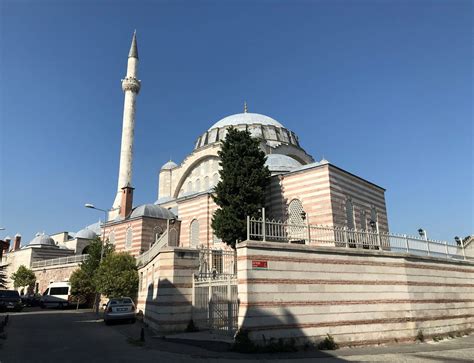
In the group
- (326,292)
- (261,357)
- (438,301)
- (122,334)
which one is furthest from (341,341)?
(122,334)

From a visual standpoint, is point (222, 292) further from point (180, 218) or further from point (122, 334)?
point (180, 218)

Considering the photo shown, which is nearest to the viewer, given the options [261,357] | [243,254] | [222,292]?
[261,357]

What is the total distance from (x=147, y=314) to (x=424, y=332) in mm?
10113

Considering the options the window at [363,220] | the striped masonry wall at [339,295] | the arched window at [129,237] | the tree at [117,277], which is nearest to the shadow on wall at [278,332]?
the striped masonry wall at [339,295]

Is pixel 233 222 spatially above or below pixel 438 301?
above

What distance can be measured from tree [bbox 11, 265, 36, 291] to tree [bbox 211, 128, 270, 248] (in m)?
26.8

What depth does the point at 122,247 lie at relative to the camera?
2844 centimetres

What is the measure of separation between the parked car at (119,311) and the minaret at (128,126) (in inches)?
826

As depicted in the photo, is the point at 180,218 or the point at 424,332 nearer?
the point at 424,332

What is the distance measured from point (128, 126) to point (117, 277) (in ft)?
69.3

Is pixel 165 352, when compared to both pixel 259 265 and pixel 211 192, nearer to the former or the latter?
pixel 259 265

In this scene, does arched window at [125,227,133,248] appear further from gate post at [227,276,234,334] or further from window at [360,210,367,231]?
gate post at [227,276,234,334]

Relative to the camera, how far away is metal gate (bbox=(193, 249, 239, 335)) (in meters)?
10.6

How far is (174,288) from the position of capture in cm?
1216
